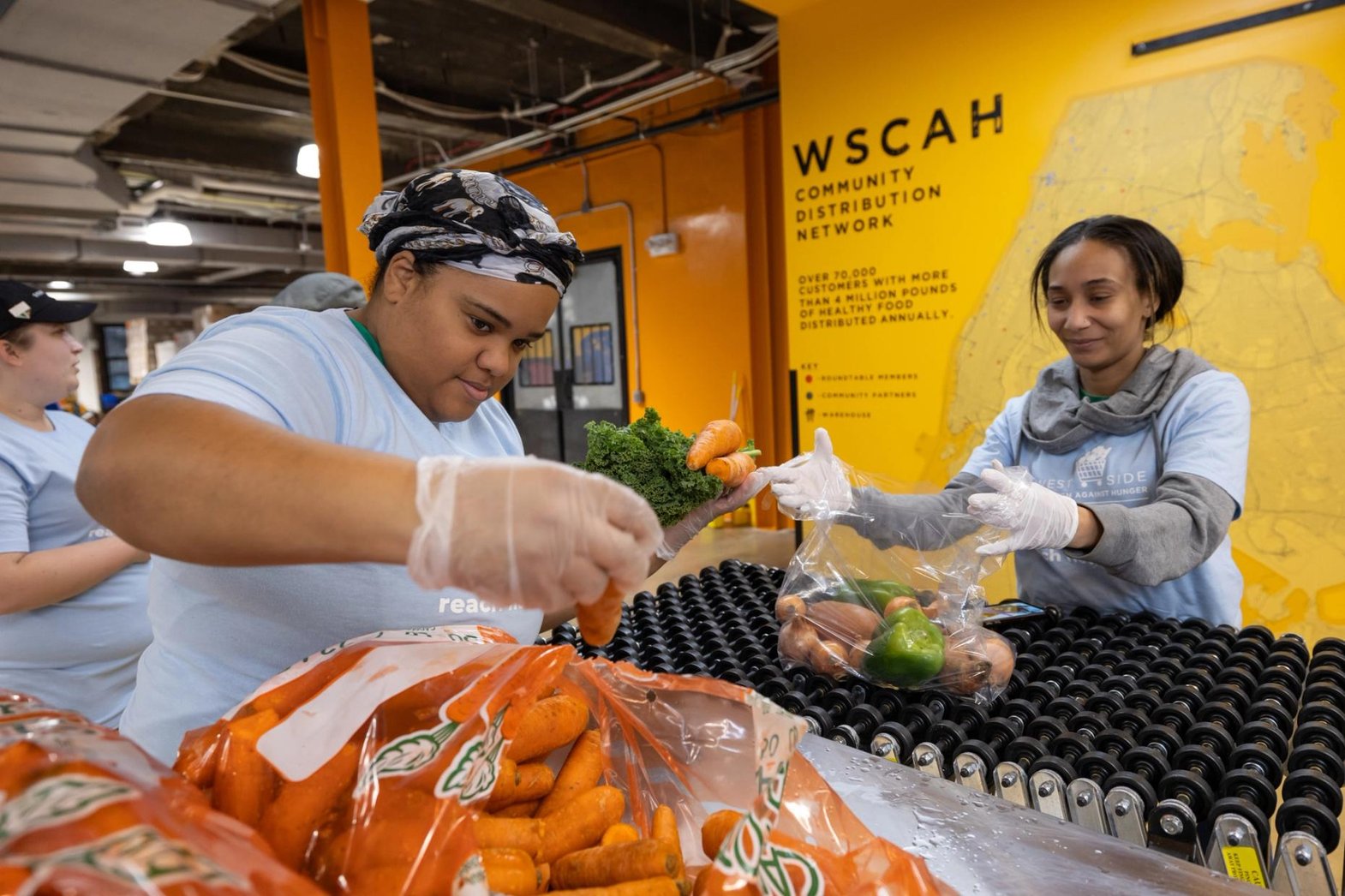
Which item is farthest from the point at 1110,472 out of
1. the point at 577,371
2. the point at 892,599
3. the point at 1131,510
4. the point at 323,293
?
the point at 577,371

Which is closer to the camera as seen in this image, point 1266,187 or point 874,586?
point 874,586

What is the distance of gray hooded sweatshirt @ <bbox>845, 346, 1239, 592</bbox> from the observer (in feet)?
5.62

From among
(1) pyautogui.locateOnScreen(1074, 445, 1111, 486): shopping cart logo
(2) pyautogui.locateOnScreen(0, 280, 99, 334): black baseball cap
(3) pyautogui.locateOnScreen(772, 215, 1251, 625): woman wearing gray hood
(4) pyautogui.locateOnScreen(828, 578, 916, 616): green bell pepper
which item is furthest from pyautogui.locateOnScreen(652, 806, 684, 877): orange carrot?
(2) pyautogui.locateOnScreen(0, 280, 99, 334): black baseball cap

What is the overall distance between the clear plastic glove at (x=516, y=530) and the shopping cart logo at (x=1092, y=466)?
1.95 m

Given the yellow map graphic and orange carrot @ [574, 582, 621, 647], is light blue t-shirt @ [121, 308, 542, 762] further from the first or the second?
the yellow map graphic

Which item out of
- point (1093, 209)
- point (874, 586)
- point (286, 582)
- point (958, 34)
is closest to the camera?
point (286, 582)

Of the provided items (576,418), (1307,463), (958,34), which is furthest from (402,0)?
(1307,463)

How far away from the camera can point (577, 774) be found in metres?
0.96

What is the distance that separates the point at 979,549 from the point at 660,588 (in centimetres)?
81

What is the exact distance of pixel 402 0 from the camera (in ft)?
17.3

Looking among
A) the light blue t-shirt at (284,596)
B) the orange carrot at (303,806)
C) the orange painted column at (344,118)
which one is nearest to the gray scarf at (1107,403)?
the light blue t-shirt at (284,596)

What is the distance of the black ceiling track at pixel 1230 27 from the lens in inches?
Result: 127

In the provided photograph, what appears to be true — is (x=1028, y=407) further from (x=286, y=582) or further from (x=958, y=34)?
(x=958, y=34)

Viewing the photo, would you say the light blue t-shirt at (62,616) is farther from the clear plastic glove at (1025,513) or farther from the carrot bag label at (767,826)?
the clear plastic glove at (1025,513)
